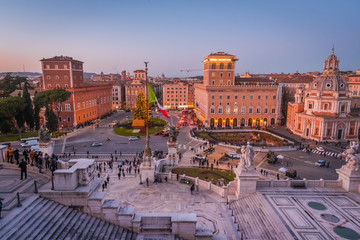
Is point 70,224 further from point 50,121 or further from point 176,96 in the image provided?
point 176,96

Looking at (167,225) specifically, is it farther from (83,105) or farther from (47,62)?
(47,62)

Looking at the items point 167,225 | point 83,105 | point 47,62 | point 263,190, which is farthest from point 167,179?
point 47,62

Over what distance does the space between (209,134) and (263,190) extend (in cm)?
3299

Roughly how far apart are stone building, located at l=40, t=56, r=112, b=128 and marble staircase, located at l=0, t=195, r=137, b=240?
51.9 metres

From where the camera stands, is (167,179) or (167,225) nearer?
(167,225)

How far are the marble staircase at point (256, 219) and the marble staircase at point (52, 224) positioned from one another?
7.85m

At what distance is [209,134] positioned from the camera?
172ft

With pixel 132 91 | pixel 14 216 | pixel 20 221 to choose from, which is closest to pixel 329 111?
pixel 20 221

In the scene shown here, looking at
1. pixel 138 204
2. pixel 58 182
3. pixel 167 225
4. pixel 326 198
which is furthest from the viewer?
pixel 138 204

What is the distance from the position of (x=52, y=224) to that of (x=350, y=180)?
20.8 metres

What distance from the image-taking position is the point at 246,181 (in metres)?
19.1

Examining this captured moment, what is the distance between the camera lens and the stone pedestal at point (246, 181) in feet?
62.1

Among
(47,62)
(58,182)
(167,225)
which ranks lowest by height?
(167,225)

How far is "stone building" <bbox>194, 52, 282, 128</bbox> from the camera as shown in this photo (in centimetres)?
6059
